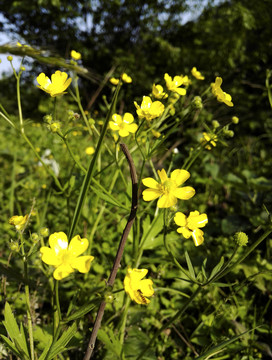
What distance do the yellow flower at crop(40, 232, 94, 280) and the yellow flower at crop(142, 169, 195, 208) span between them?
182mm

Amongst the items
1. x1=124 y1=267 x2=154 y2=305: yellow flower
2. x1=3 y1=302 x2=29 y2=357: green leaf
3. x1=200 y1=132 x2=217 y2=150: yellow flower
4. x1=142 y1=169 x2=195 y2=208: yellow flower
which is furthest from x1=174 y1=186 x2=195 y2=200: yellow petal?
x1=3 y1=302 x2=29 y2=357: green leaf

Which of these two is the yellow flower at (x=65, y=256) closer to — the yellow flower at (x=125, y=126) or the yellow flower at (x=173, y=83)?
the yellow flower at (x=125, y=126)

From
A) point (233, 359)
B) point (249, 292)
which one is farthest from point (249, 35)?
point (233, 359)

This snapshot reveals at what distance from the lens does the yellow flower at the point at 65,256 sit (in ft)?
1.80

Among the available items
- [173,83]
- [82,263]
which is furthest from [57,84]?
[82,263]

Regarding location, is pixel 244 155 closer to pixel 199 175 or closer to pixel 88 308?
pixel 199 175

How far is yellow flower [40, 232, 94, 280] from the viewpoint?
549mm

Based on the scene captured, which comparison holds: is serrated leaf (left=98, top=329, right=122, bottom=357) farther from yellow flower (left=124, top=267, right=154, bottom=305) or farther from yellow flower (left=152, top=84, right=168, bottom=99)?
yellow flower (left=152, top=84, right=168, bottom=99)

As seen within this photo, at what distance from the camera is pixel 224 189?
2166 millimetres

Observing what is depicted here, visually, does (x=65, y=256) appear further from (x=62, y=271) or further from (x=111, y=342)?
(x=111, y=342)

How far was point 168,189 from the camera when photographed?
67cm

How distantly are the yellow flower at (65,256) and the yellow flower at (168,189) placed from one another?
18cm

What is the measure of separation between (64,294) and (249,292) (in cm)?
85

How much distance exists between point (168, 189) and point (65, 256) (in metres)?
0.26
